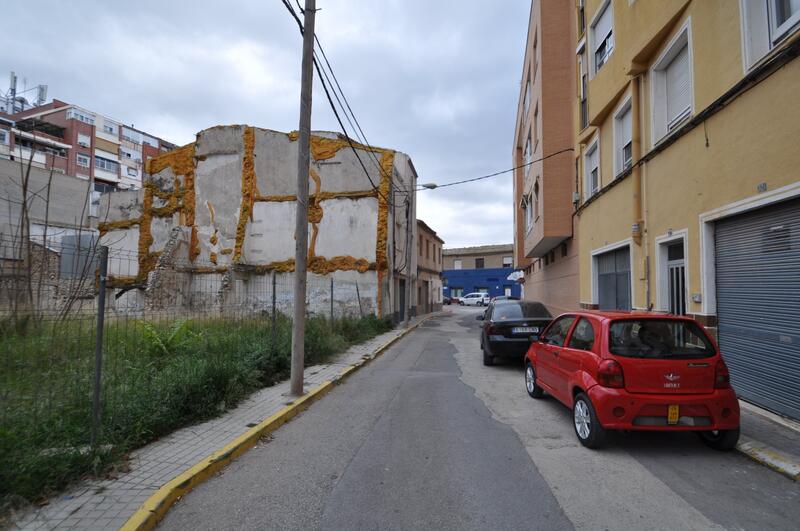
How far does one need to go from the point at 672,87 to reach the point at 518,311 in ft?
17.9

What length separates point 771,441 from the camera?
4.48 m

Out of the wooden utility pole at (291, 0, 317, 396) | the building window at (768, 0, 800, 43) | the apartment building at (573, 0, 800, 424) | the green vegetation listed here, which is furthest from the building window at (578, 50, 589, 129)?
the green vegetation

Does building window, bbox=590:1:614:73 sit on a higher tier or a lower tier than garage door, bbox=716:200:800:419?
higher

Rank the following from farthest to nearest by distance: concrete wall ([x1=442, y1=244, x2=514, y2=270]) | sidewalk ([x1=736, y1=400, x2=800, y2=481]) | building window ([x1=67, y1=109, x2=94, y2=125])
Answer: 1. concrete wall ([x1=442, y1=244, x2=514, y2=270])
2. building window ([x1=67, y1=109, x2=94, y2=125])
3. sidewalk ([x1=736, y1=400, x2=800, y2=481])

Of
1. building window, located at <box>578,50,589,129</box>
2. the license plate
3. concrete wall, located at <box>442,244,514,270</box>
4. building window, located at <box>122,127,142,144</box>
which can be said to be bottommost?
the license plate

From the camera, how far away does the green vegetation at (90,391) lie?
11.1ft

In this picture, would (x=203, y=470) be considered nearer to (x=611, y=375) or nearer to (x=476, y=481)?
(x=476, y=481)

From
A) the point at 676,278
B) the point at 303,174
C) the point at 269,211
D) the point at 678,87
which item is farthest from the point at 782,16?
the point at 269,211

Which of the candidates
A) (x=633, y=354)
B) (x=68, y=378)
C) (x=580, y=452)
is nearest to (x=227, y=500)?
(x=68, y=378)

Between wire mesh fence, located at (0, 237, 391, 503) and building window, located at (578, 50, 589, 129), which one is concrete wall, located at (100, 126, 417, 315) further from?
wire mesh fence, located at (0, 237, 391, 503)

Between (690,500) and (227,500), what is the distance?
3677mm

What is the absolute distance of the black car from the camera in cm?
979

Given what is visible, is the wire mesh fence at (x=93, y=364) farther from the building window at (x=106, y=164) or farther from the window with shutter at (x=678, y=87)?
the building window at (x=106, y=164)

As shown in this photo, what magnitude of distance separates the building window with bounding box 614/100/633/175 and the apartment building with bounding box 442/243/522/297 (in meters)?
45.8
